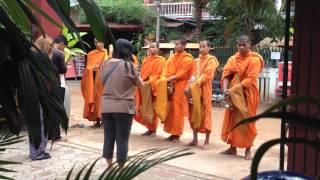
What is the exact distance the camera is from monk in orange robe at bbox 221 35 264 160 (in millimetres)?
6309

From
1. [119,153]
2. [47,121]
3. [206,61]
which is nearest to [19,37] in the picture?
[47,121]

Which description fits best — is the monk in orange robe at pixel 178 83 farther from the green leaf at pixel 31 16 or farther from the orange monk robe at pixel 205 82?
the green leaf at pixel 31 16

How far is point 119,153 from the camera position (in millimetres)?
5086

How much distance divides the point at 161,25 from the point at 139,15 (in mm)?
1101

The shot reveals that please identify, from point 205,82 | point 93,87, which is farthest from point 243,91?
point 93,87

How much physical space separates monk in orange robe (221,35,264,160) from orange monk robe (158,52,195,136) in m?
1.08

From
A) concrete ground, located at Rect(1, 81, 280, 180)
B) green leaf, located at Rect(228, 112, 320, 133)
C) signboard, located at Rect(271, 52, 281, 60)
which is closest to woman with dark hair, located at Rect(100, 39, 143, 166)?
concrete ground, located at Rect(1, 81, 280, 180)

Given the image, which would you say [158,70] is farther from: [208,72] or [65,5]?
[65,5]

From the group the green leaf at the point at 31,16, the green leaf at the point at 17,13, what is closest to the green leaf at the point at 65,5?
the green leaf at the point at 31,16

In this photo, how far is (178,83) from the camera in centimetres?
761

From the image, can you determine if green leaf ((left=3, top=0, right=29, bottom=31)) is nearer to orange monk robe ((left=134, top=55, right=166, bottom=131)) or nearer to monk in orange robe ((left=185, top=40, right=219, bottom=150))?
monk in orange robe ((left=185, top=40, right=219, bottom=150))

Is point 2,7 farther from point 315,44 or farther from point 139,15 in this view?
point 139,15

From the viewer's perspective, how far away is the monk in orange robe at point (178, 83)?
7500mm

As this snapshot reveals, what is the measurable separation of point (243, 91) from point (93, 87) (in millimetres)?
3226
